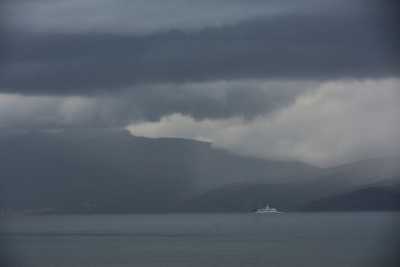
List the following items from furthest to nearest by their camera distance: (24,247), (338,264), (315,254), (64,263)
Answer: (24,247) < (315,254) < (64,263) < (338,264)

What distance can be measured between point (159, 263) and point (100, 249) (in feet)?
78.0

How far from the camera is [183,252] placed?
96.6 meters

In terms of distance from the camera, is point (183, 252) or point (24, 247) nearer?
point (183, 252)

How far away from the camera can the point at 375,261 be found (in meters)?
80.8

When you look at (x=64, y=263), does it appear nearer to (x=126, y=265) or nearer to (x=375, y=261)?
(x=126, y=265)

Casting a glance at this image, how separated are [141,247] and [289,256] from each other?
1003 inches

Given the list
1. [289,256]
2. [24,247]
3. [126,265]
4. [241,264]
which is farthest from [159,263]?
[24,247]

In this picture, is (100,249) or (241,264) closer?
(241,264)

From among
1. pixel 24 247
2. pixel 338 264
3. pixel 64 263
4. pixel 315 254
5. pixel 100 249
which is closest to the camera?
pixel 338 264

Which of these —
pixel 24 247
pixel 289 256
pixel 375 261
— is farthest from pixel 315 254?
pixel 24 247

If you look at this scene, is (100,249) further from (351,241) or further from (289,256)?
Result: (351,241)

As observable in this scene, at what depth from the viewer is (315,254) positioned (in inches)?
3607

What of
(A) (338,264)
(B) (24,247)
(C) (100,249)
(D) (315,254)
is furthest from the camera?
(B) (24,247)

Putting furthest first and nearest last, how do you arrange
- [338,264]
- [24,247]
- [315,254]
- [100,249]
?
1. [24,247]
2. [100,249]
3. [315,254]
4. [338,264]
